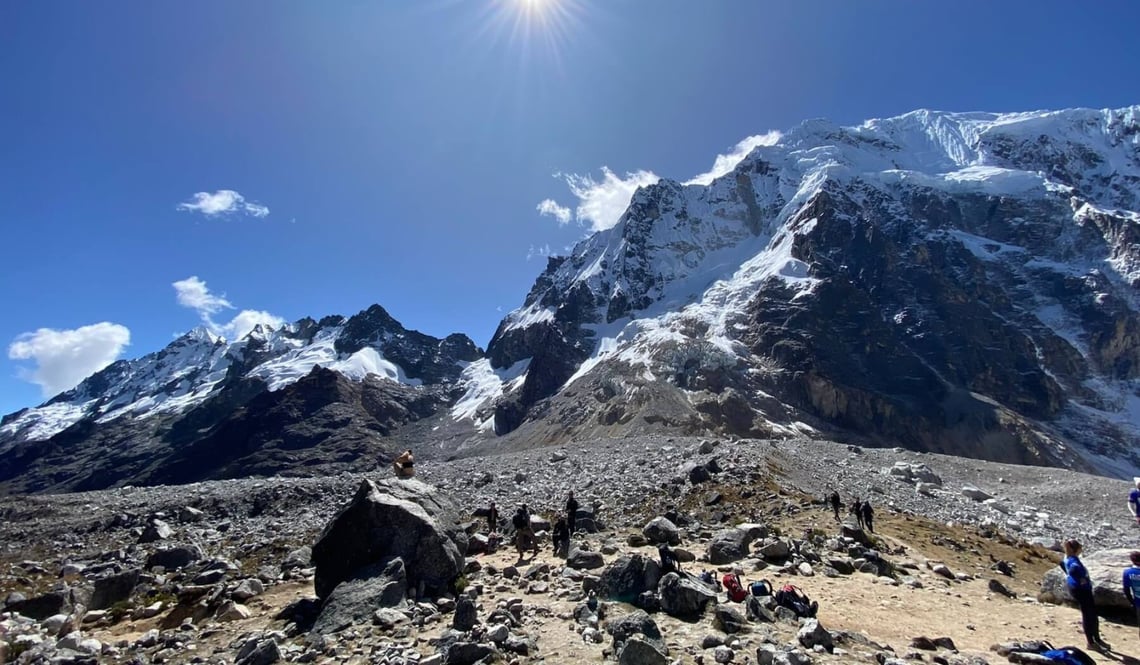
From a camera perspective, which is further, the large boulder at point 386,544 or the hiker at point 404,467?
the hiker at point 404,467

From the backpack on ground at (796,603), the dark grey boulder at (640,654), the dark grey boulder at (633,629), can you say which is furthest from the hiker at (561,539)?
the dark grey boulder at (640,654)

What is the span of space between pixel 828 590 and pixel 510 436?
157 meters

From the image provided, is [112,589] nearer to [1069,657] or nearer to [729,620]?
[729,620]

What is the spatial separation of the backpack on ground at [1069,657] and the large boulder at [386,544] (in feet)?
41.2

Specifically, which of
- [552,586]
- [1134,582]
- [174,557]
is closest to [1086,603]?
[1134,582]

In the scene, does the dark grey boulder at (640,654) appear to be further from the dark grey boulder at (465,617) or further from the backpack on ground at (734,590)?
the backpack on ground at (734,590)

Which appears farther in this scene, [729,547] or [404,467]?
[404,467]

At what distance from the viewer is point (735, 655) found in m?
9.59

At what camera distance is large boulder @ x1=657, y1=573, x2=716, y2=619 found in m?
11.9

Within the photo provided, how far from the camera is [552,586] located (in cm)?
1467

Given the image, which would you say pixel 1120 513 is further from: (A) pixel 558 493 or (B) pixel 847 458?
(A) pixel 558 493

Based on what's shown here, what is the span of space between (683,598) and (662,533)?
880cm

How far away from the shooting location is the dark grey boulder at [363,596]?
40.7 ft

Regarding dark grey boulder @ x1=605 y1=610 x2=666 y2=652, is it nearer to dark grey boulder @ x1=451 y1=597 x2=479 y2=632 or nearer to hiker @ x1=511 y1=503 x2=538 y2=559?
dark grey boulder @ x1=451 y1=597 x2=479 y2=632
